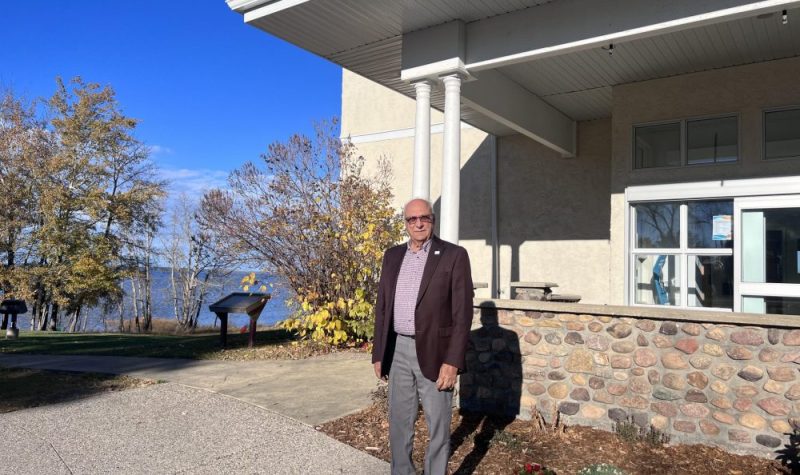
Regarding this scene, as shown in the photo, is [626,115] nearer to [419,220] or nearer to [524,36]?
[524,36]

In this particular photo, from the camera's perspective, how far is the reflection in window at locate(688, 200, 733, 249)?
303 inches

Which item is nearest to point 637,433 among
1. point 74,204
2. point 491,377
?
point 491,377

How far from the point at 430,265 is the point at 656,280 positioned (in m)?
5.83

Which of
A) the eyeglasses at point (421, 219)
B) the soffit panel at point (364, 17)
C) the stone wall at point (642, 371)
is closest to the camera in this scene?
the eyeglasses at point (421, 219)

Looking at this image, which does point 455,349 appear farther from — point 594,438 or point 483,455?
point 594,438

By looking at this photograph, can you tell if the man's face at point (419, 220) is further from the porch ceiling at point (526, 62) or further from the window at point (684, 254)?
the window at point (684, 254)

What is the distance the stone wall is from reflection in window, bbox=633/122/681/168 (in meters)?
3.87

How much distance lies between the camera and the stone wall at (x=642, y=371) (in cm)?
450

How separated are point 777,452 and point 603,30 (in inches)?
154

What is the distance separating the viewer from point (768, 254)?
24.1 ft

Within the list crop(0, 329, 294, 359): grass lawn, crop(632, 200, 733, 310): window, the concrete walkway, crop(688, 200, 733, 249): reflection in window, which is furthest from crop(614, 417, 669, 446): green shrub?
crop(0, 329, 294, 359): grass lawn

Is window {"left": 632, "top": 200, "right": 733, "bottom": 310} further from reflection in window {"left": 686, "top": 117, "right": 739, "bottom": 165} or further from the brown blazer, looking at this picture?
the brown blazer

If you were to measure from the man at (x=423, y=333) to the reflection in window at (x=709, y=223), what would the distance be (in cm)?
552

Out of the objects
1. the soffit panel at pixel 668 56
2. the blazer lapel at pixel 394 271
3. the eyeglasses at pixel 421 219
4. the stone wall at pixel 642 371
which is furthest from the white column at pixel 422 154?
the eyeglasses at pixel 421 219
